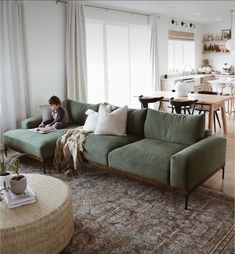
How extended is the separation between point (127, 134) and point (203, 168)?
1.29 meters

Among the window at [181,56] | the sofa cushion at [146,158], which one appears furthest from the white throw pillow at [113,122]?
the window at [181,56]

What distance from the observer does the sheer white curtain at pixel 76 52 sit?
18.9ft

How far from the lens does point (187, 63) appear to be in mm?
9992

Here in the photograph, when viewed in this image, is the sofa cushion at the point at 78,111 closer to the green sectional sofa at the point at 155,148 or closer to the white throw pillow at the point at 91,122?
the white throw pillow at the point at 91,122

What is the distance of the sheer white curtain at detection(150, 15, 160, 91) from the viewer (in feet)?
25.4

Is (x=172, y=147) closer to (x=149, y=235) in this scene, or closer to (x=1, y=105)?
(x=149, y=235)

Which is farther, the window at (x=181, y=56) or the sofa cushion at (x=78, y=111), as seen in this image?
the window at (x=181, y=56)

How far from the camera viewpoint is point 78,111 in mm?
4816

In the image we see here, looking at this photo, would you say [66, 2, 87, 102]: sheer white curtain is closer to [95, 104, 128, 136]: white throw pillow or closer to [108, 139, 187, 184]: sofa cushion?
[95, 104, 128, 136]: white throw pillow

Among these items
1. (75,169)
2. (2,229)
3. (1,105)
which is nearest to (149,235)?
(2,229)

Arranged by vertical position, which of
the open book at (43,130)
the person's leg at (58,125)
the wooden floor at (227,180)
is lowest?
the wooden floor at (227,180)

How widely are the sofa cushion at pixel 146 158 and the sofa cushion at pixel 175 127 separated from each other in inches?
4.3

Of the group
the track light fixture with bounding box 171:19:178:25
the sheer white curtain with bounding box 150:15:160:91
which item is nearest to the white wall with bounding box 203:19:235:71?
the track light fixture with bounding box 171:19:178:25

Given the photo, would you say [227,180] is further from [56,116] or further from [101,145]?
[56,116]
